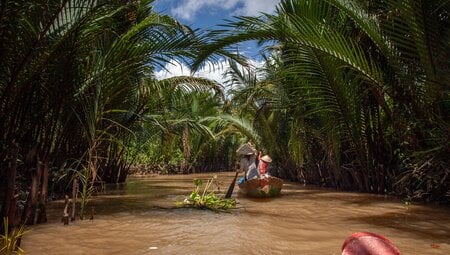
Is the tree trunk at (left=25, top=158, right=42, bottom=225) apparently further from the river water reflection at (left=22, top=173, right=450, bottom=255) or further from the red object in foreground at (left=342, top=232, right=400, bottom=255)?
the red object in foreground at (left=342, top=232, right=400, bottom=255)

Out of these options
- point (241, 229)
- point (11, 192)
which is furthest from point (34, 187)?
point (241, 229)

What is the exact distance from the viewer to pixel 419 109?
6098mm

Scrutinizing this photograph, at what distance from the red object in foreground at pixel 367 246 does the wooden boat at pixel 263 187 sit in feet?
19.9

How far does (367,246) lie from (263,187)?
6172 mm

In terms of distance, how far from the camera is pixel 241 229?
4562mm

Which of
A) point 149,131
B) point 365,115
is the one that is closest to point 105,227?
point 365,115

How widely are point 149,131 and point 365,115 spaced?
6.41 m

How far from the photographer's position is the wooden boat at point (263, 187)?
317 inches

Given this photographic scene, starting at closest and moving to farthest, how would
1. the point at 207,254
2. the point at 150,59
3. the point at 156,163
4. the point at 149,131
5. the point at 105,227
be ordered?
the point at 207,254 < the point at 105,227 < the point at 150,59 < the point at 149,131 < the point at 156,163

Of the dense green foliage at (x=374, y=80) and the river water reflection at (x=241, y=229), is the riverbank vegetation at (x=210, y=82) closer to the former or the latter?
the dense green foliage at (x=374, y=80)

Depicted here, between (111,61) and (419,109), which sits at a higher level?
(111,61)

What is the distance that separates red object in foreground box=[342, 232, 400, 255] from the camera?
1.89m

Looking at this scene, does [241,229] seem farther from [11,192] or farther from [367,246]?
[367,246]

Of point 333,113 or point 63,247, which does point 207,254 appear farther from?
A: point 333,113
